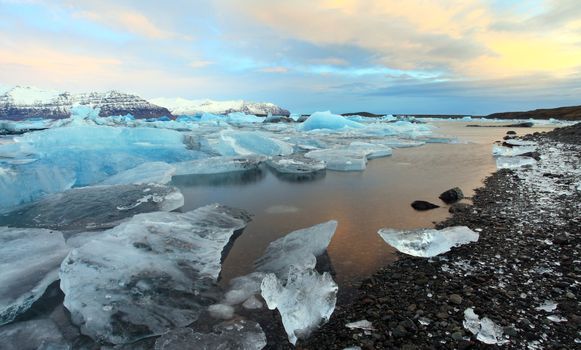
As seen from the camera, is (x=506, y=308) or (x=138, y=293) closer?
(x=506, y=308)

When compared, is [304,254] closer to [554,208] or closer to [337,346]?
[337,346]

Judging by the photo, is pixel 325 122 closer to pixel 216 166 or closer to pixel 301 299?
pixel 216 166

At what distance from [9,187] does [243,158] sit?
5536mm

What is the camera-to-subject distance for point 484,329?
2361 millimetres

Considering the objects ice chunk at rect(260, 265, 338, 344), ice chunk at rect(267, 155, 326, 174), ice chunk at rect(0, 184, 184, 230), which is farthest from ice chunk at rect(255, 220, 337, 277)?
ice chunk at rect(267, 155, 326, 174)

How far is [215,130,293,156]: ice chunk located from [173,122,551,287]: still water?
2771 mm

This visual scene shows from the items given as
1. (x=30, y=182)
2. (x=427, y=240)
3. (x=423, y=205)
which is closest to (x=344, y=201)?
(x=423, y=205)

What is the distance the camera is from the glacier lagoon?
2.85 metres

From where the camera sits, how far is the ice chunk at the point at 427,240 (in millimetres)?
3611

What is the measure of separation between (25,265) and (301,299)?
9.78 feet

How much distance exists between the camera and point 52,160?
870 cm

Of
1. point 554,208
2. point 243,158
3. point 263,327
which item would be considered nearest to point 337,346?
point 263,327

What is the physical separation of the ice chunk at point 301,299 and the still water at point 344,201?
0.38m

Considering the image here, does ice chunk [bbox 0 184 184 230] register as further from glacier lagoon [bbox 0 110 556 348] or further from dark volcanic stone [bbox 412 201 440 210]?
dark volcanic stone [bbox 412 201 440 210]
